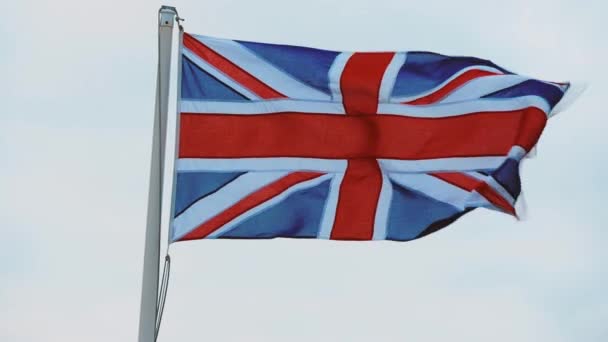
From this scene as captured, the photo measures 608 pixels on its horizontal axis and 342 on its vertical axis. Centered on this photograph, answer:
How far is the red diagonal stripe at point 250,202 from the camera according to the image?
11.5m

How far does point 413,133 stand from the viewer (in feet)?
41.6

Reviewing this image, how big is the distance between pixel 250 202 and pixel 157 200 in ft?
5.00

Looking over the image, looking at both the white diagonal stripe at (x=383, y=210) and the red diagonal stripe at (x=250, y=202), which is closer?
the red diagonal stripe at (x=250, y=202)

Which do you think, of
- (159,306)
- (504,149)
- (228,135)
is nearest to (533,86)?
(504,149)

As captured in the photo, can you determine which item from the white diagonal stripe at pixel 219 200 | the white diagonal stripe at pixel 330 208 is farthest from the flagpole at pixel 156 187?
the white diagonal stripe at pixel 330 208

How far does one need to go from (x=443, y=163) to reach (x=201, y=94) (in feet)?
9.35

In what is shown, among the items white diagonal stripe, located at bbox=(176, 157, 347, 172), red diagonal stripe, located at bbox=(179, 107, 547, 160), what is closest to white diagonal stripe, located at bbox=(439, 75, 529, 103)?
red diagonal stripe, located at bbox=(179, 107, 547, 160)

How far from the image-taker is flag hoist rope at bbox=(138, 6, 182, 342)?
10.4m

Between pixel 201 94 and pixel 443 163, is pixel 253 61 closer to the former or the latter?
pixel 201 94

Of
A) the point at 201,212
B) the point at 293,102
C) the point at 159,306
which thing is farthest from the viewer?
the point at 293,102

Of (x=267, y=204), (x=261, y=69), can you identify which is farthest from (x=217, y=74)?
(x=267, y=204)

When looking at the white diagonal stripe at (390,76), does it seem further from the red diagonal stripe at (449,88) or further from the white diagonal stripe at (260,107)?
the white diagonal stripe at (260,107)

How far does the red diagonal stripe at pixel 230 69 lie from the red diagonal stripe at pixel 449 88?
1670mm

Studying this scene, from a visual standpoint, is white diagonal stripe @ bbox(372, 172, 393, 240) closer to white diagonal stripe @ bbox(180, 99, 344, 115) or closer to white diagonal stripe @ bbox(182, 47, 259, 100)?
white diagonal stripe @ bbox(180, 99, 344, 115)
